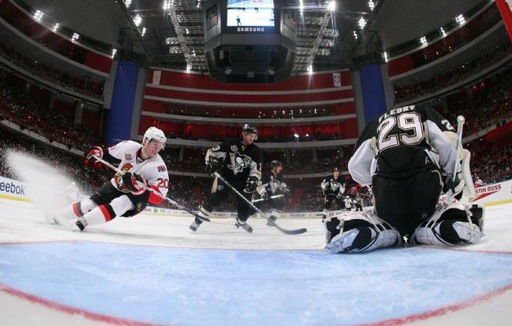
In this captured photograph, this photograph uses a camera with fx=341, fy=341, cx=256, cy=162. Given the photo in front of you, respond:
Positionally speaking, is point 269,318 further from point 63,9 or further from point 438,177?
point 63,9

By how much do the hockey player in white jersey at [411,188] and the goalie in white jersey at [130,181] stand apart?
1.93 m

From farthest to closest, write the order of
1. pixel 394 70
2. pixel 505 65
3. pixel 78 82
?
pixel 78 82 → pixel 394 70 → pixel 505 65

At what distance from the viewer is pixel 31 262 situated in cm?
106

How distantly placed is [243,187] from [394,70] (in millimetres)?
13154

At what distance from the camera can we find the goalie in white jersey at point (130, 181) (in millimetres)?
2885

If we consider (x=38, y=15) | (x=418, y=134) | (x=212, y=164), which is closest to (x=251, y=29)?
(x=212, y=164)

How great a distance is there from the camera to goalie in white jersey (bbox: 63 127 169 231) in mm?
2885

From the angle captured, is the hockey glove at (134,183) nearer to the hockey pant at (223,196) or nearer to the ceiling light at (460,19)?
the hockey pant at (223,196)

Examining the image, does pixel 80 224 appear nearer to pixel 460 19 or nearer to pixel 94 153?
pixel 94 153

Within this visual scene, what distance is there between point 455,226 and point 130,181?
236 centimetres

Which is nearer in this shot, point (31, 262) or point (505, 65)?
point (31, 262)

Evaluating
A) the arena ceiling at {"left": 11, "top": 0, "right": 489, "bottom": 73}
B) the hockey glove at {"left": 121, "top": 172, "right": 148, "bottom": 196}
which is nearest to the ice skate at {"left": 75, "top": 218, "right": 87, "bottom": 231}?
the hockey glove at {"left": 121, "top": 172, "right": 148, "bottom": 196}

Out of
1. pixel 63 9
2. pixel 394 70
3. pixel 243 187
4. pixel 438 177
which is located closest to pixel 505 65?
pixel 394 70

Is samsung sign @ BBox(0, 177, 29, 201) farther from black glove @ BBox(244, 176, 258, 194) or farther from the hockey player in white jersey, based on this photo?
the hockey player in white jersey
